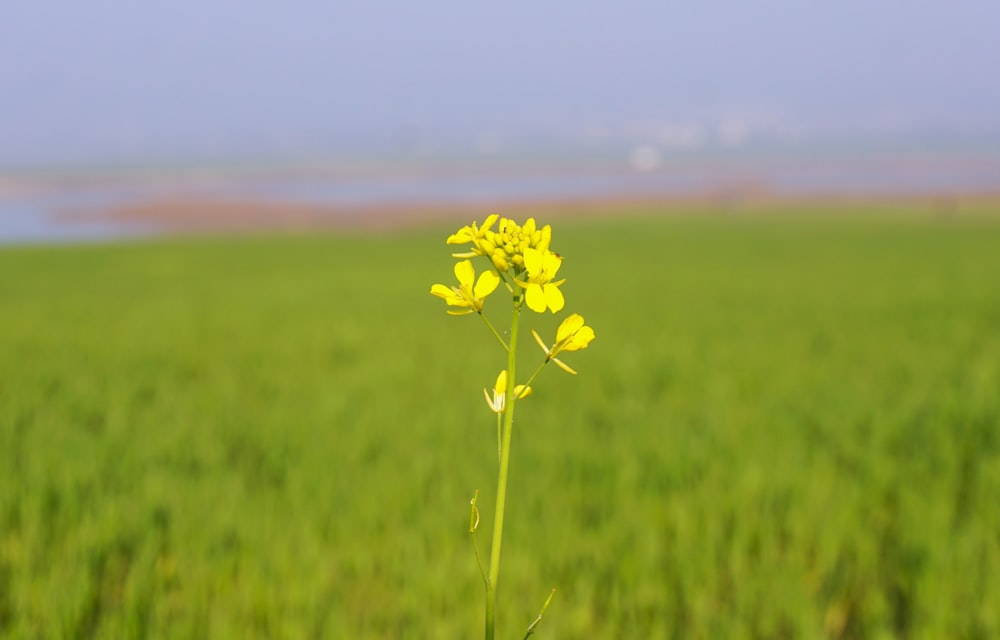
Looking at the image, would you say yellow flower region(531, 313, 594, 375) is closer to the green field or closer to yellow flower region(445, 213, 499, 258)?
yellow flower region(445, 213, 499, 258)

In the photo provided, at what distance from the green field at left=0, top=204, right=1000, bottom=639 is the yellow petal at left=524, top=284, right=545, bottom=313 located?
5.60 feet

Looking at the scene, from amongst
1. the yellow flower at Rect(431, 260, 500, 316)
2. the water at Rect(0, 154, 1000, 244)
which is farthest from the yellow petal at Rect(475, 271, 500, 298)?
the water at Rect(0, 154, 1000, 244)

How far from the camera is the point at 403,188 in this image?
215 ft

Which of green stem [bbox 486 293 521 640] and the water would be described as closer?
green stem [bbox 486 293 521 640]

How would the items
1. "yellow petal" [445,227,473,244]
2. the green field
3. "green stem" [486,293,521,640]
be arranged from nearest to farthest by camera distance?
"green stem" [486,293,521,640], "yellow petal" [445,227,473,244], the green field

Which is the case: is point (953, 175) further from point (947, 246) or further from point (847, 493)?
point (847, 493)

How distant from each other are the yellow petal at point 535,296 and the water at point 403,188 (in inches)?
1323

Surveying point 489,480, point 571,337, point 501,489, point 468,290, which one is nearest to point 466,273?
point 468,290

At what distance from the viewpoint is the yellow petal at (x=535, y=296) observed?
740mm

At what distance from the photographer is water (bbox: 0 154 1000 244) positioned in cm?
4291

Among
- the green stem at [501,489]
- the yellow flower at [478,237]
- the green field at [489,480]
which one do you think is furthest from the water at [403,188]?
the green stem at [501,489]

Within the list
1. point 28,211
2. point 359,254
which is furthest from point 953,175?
point 28,211

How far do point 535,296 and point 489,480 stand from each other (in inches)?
114

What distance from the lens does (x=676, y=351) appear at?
6824 millimetres
